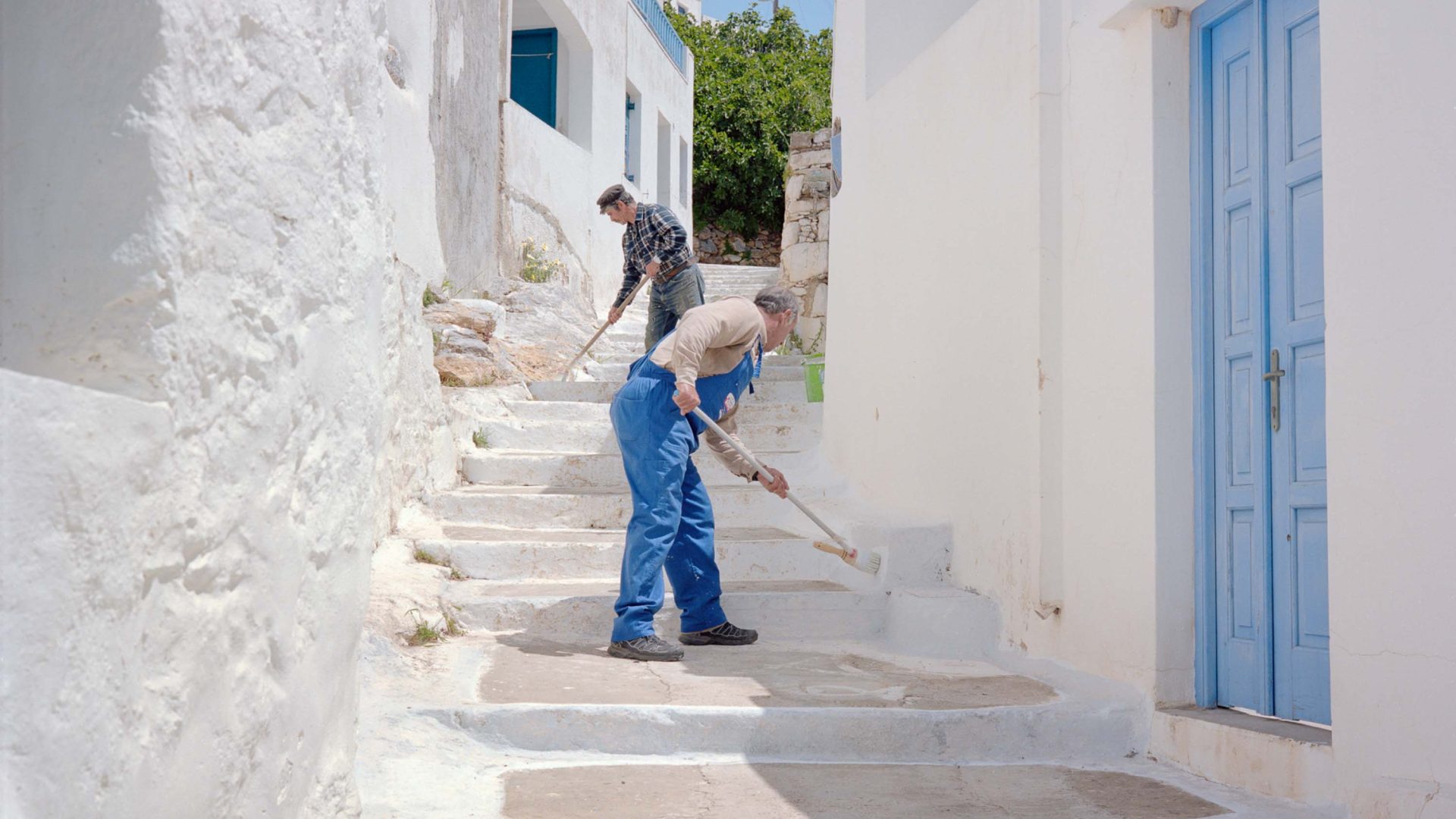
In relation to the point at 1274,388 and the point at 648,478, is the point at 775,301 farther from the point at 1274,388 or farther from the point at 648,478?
the point at 1274,388

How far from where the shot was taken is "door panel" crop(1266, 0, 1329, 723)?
10.8 feet

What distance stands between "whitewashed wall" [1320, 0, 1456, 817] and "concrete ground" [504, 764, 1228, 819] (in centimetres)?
56

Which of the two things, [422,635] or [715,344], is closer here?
[422,635]

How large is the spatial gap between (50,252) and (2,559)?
0.45 m

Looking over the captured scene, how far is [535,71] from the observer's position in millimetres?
12883

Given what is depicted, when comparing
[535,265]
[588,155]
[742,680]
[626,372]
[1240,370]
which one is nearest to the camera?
[1240,370]

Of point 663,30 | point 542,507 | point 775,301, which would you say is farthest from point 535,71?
point 775,301

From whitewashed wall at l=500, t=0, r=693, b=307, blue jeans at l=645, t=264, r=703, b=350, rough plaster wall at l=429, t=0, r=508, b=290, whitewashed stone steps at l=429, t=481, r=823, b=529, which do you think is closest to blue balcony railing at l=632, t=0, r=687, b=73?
whitewashed wall at l=500, t=0, r=693, b=307

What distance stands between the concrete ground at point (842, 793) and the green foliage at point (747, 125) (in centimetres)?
1713

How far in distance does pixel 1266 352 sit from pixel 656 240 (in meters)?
4.04

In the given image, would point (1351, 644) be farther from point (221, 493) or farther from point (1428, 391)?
point (221, 493)

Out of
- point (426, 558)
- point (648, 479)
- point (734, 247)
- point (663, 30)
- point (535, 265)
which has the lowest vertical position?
point (426, 558)

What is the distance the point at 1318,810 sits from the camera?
2.98 metres

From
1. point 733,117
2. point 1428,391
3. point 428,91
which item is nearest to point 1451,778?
point 1428,391
